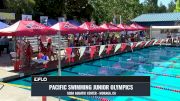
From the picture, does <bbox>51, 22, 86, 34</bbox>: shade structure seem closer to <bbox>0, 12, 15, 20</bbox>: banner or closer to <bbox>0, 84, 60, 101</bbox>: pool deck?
<bbox>0, 12, 15, 20</bbox>: banner

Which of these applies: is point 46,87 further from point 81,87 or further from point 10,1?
point 10,1

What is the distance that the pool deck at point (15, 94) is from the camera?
8.50 metres

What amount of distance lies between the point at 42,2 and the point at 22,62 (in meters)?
16.3

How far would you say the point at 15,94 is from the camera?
29.9ft

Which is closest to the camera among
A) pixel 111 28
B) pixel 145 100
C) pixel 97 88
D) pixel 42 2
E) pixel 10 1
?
pixel 97 88

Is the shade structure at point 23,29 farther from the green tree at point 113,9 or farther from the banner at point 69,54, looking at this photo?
the green tree at point 113,9

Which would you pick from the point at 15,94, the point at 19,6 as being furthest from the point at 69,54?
the point at 19,6

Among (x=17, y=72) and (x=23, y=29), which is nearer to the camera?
(x=17, y=72)

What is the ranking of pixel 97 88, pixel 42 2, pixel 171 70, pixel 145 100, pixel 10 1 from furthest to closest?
1. pixel 42 2
2. pixel 10 1
3. pixel 171 70
4. pixel 145 100
5. pixel 97 88

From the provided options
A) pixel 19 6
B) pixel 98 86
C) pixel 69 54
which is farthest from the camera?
pixel 19 6

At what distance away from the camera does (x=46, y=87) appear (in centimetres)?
530

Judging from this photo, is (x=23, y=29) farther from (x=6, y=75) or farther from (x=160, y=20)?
(x=160, y=20)

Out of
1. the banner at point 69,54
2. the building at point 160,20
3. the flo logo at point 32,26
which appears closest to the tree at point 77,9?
the building at point 160,20

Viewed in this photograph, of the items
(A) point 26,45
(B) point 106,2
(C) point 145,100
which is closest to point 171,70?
(C) point 145,100
